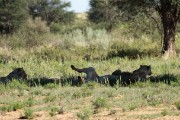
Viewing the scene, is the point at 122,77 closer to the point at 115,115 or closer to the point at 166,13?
the point at 115,115

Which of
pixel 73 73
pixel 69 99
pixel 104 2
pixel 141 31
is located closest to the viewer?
pixel 69 99

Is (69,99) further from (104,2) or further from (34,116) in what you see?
(104,2)

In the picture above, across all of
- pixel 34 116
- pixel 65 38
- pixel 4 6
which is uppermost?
pixel 4 6

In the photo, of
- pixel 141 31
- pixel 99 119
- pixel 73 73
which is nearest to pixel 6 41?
pixel 141 31

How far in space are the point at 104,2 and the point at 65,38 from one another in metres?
17.4

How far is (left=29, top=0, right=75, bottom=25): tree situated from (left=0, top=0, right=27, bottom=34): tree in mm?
10913

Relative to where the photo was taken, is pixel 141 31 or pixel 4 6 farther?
pixel 4 6

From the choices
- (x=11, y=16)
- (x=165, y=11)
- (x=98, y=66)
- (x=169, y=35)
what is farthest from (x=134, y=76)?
(x=11, y=16)

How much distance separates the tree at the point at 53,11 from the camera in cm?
4372

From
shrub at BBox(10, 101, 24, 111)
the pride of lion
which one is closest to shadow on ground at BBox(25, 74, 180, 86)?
the pride of lion

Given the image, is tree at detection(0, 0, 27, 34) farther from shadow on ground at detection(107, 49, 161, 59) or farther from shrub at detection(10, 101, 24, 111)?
shrub at detection(10, 101, 24, 111)

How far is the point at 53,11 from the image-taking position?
44.0 m

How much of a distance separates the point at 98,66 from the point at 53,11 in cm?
3071

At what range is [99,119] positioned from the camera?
652 centimetres
